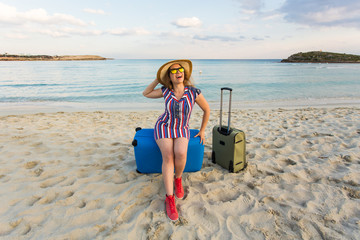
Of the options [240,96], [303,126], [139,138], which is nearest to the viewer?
[139,138]

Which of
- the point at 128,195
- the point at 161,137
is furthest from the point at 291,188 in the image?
the point at 128,195

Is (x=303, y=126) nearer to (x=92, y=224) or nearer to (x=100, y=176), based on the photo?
(x=100, y=176)

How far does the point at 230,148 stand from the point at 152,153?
3.70 feet

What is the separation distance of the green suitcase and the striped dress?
2.09 ft

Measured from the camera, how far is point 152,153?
3.06 metres

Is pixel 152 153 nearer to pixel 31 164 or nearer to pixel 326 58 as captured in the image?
pixel 31 164

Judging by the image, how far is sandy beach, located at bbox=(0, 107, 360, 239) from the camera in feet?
6.98

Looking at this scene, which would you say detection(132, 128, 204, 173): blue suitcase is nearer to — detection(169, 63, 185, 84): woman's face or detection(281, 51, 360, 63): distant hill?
detection(169, 63, 185, 84): woman's face

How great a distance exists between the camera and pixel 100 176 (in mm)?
3119

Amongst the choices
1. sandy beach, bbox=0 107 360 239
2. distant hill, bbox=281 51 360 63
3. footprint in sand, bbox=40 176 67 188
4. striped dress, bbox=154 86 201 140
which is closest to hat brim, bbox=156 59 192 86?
striped dress, bbox=154 86 201 140

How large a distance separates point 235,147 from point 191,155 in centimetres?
64

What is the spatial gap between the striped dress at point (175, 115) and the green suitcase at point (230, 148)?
25.1 inches

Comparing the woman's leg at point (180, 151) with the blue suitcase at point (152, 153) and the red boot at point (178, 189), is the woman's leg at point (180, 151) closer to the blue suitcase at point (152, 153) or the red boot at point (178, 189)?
the red boot at point (178, 189)

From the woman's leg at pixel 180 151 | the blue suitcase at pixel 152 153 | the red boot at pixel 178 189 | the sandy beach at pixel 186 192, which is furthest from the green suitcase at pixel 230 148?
the red boot at pixel 178 189
